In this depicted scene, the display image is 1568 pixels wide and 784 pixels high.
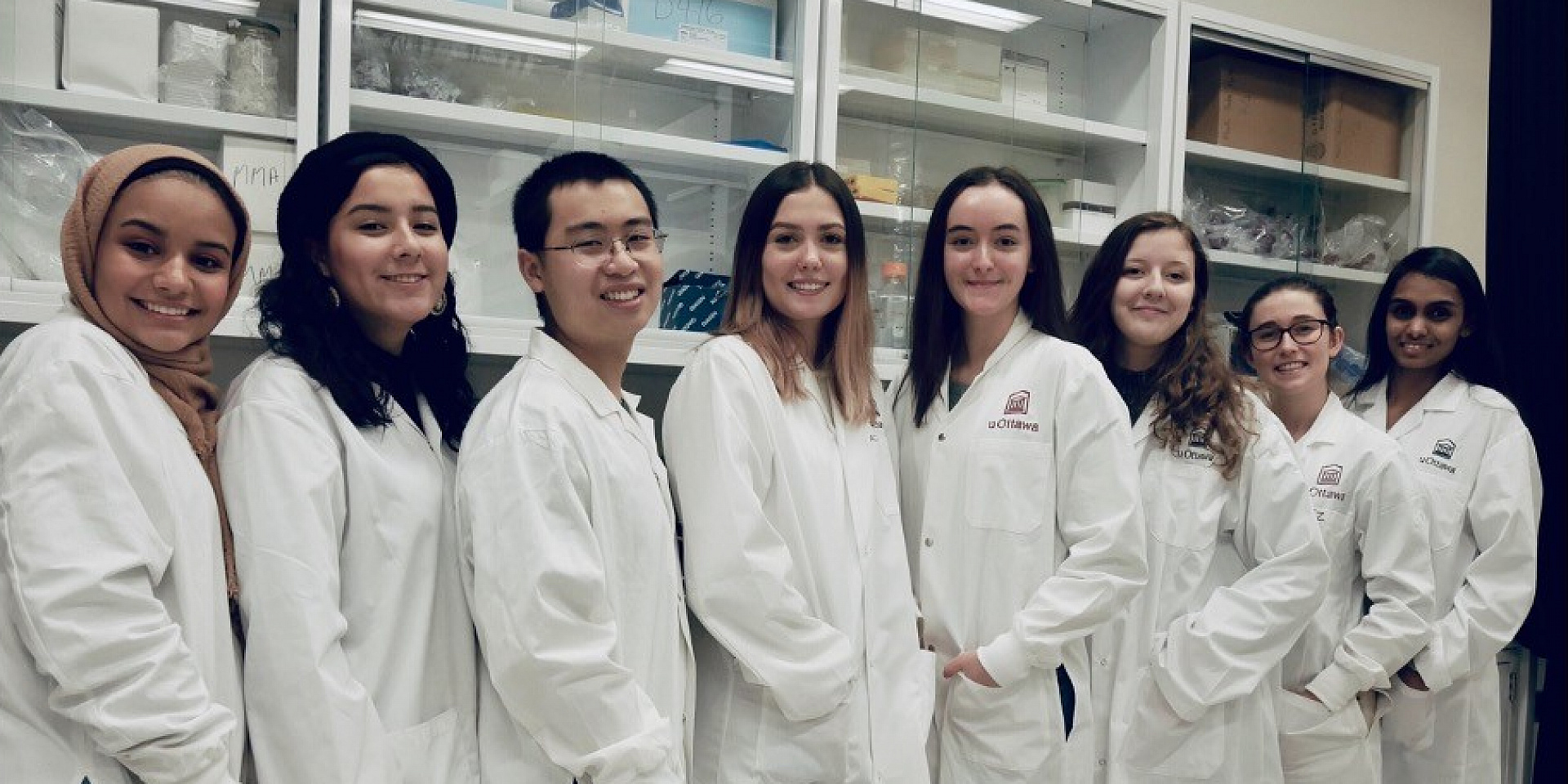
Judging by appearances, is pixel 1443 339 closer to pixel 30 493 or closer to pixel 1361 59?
pixel 1361 59

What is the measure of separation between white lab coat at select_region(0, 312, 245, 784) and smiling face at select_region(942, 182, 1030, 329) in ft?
4.44

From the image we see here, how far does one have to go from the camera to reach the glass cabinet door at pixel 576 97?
7.72 ft

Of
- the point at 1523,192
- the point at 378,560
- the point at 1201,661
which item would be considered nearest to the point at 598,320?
the point at 378,560

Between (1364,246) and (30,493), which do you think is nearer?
(30,493)

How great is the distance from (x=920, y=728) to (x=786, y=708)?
0.91 feet

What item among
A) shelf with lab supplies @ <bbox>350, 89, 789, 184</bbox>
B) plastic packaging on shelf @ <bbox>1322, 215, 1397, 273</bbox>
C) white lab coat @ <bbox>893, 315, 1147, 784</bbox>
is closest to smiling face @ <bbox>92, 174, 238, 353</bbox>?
shelf with lab supplies @ <bbox>350, 89, 789, 184</bbox>

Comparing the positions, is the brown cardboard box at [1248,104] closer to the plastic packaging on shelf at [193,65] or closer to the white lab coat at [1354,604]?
the white lab coat at [1354,604]

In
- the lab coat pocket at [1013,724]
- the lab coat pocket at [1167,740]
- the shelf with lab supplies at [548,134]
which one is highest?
the shelf with lab supplies at [548,134]

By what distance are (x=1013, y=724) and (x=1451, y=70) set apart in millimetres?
3614

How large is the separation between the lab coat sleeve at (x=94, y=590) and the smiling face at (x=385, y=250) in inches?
15.0

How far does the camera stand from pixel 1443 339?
301cm

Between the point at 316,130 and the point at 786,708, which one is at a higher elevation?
the point at 316,130

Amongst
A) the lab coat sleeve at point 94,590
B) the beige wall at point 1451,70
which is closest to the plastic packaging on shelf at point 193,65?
the lab coat sleeve at point 94,590

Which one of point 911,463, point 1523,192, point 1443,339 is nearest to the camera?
point 911,463
